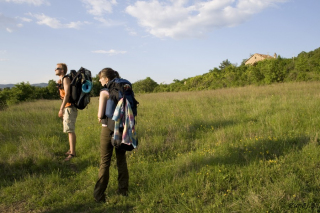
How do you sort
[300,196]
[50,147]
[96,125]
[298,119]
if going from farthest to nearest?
1. [96,125]
2. [298,119]
3. [50,147]
4. [300,196]

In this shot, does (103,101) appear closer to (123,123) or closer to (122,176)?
(123,123)

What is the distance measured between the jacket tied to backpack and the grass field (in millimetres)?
936

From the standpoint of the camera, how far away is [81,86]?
4.50 metres

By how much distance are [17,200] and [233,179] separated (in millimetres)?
3483

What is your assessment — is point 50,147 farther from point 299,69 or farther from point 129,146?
point 299,69

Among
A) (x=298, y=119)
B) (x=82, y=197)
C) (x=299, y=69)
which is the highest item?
(x=299, y=69)

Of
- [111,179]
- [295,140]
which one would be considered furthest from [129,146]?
[295,140]

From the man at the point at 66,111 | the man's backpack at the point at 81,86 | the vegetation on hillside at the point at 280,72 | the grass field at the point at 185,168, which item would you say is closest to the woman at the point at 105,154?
the grass field at the point at 185,168

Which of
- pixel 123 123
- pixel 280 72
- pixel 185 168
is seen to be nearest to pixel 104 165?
pixel 123 123

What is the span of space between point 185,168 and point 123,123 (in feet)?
5.21

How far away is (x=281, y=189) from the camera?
2.99 metres

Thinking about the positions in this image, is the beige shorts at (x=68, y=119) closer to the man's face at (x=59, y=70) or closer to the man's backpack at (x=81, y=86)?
the man's backpack at (x=81, y=86)

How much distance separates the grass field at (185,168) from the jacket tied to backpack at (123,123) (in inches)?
36.9

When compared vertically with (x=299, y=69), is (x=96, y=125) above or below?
below
